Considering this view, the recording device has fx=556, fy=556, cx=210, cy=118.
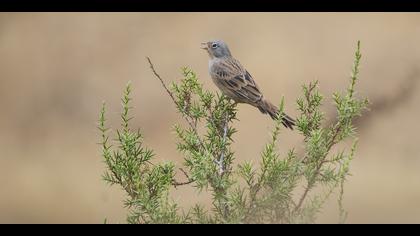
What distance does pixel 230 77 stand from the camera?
3.08m

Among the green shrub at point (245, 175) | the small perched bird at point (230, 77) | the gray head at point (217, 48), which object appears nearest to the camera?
the green shrub at point (245, 175)

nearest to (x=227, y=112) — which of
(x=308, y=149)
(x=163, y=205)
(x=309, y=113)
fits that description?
(x=309, y=113)

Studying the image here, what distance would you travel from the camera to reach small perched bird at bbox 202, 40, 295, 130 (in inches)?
113

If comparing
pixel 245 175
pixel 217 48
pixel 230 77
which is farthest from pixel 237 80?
pixel 245 175

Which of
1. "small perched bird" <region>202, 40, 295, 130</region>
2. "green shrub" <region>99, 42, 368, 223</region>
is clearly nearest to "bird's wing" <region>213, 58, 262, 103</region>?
"small perched bird" <region>202, 40, 295, 130</region>

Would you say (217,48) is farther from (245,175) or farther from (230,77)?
(245,175)

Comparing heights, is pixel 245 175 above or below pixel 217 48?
below

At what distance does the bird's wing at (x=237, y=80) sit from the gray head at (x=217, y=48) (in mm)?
45

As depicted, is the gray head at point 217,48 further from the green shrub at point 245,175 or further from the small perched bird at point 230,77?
the green shrub at point 245,175

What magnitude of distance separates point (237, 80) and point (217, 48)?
0.79 ft

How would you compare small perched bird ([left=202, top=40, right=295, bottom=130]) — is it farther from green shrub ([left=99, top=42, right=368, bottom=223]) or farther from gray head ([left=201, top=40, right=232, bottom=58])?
green shrub ([left=99, top=42, right=368, bottom=223])

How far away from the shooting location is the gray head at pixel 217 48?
123 inches

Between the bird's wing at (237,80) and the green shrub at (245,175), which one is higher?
the bird's wing at (237,80)

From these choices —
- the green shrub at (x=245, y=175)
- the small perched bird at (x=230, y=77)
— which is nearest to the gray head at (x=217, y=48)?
the small perched bird at (x=230, y=77)
